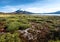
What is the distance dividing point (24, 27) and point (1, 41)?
→ 4.80 meters

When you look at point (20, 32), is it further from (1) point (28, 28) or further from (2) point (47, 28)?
(2) point (47, 28)

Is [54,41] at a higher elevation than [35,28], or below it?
below

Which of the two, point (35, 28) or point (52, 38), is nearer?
point (52, 38)

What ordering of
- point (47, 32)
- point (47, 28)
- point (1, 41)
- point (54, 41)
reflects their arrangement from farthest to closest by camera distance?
point (47, 28), point (47, 32), point (54, 41), point (1, 41)

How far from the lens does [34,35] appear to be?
57.9ft

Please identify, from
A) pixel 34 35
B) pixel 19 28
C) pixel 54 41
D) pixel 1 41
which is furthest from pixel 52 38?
pixel 1 41

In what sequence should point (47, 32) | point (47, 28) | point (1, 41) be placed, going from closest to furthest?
point (1, 41) → point (47, 32) → point (47, 28)

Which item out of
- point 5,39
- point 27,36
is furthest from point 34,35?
point 5,39

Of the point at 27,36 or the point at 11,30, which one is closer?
the point at 27,36

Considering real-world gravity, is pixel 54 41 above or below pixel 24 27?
below

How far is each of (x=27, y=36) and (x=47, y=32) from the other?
2920 millimetres

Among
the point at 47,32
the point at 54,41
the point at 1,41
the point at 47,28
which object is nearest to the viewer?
the point at 1,41

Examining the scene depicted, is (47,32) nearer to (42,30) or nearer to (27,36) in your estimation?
(42,30)

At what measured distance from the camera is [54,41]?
1695 cm
